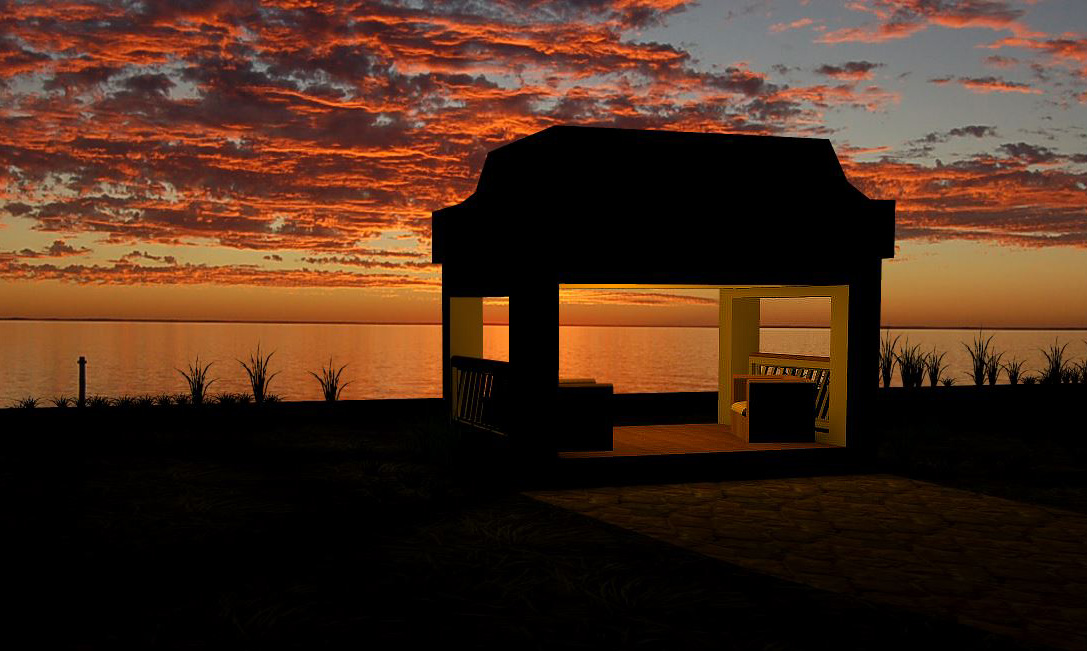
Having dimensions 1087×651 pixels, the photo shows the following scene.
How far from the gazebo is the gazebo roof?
1cm

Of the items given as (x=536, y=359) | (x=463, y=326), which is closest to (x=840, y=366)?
(x=536, y=359)

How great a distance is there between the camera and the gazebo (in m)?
9.45

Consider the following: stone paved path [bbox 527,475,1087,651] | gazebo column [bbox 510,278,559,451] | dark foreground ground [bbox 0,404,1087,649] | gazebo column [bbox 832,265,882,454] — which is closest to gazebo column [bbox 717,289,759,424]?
gazebo column [bbox 832,265,882,454]

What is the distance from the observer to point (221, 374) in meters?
50.7

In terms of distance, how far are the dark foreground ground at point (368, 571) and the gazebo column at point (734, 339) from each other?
11.4 ft

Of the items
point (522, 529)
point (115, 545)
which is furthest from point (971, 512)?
point (115, 545)

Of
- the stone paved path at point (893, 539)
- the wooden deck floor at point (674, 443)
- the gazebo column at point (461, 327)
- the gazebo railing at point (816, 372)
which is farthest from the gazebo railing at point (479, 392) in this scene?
the gazebo railing at point (816, 372)

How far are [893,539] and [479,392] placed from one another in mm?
5081

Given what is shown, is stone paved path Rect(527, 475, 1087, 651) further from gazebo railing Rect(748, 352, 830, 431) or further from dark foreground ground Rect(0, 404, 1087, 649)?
gazebo railing Rect(748, 352, 830, 431)

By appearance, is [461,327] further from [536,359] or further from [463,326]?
[536,359]

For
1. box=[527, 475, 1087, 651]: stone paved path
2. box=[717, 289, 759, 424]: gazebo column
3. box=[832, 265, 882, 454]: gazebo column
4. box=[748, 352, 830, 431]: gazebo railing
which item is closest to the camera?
box=[527, 475, 1087, 651]: stone paved path

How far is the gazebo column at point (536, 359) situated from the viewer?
370 inches

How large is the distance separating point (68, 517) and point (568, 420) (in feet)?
15.3

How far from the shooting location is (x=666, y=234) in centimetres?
979
